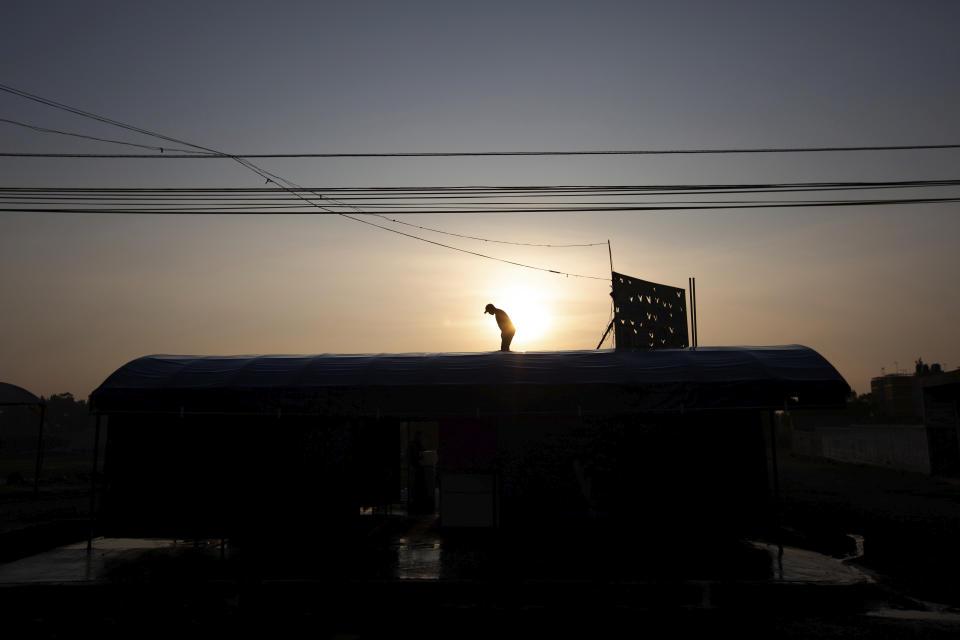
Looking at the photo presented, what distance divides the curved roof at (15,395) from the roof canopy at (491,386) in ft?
52.4

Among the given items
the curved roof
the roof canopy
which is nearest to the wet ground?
the roof canopy

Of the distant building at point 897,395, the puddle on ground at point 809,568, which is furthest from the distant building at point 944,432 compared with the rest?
the distant building at point 897,395

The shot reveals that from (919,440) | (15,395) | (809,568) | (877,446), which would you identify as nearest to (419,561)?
(809,568)

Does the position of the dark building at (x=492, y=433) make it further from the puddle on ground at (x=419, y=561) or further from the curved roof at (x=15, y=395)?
the curved roof at (x=15, y=395)

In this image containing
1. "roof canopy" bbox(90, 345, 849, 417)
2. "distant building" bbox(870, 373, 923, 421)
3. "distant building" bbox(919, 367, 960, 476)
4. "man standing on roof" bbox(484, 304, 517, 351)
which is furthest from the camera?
"distant building" bbox(870, 373, 923, 421)

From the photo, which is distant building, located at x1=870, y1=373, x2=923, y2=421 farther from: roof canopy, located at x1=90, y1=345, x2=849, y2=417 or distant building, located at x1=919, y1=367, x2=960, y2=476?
roof canopy, located at x1=90, y1=345, x2=849, y2=417

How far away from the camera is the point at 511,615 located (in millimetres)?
8391

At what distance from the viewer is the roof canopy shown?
11477 millimetres

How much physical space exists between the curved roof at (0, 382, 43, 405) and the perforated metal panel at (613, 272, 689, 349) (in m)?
22.7

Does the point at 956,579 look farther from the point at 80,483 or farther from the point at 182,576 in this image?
the point at 80,483

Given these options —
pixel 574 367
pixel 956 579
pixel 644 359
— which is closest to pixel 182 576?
pixel 574 367

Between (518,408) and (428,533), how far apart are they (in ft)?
12.3

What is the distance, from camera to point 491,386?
11.8 meters

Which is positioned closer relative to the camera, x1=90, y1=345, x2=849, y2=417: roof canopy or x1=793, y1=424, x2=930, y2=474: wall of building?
x1=90, y1=345, x2=849, y2=417: roof canopy
